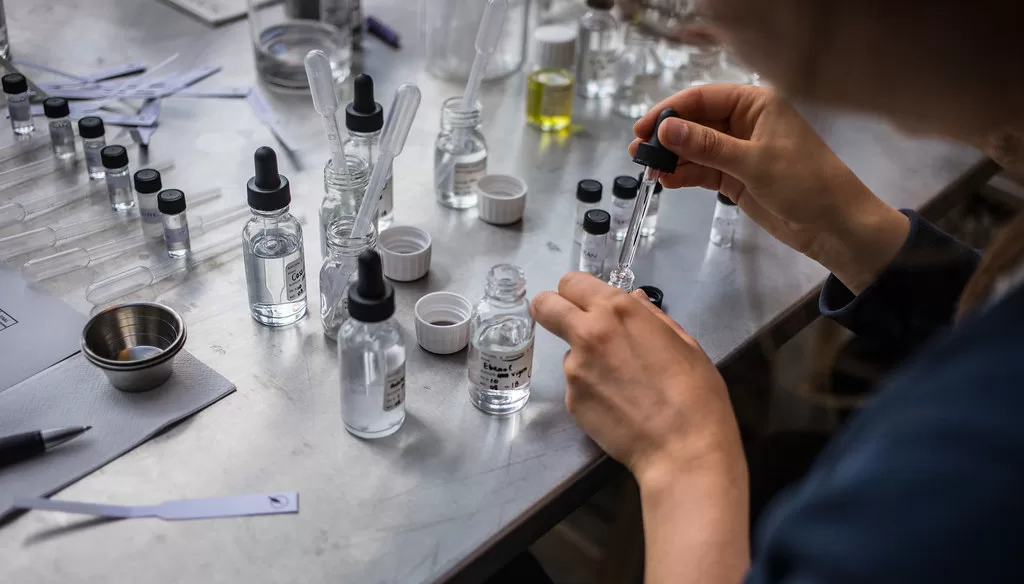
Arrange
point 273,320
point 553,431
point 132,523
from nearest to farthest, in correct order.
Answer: point 132,523, point 553,431, point 273,320

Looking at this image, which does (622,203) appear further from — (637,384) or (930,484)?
(930,484)

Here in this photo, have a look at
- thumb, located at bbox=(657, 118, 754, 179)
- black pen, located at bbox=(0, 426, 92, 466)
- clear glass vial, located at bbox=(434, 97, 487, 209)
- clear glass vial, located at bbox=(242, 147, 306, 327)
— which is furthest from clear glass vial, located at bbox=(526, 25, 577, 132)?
black pen, located at bbox=(0, 426, 92, 466)

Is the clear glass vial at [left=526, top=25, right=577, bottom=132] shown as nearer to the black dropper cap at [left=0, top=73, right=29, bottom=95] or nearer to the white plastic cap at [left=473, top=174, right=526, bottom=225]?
the white plastic cap at [left=473, top=174, right=526, bottom=225]

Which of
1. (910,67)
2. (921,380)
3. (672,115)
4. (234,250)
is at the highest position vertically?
(910,67)

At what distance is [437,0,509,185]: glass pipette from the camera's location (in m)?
1.08

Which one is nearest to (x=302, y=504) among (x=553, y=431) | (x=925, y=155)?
(x=553, y=431)

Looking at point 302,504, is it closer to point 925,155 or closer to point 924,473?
point 924,473

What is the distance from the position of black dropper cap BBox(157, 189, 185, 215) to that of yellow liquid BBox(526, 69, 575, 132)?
1.88ft

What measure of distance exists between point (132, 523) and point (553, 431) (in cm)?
39

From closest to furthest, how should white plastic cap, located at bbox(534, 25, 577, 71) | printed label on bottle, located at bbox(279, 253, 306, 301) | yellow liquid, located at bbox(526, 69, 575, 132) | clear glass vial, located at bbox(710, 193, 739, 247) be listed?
printed label on bottle, located at bbox(279, 253, 306, 301)
clear glass vial, located at bbox(710, 193, 739, 247)
yellow liquid, located at bbox(526, 69, 575, 132)
white plastic cap, located at bbox(534, 25, 577, 71)

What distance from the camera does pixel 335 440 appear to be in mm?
865

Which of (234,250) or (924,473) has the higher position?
(924,473)

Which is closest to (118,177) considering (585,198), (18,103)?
(18,103)

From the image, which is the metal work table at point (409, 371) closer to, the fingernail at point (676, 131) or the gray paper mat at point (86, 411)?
the gray paper mat at point (86, 411)
